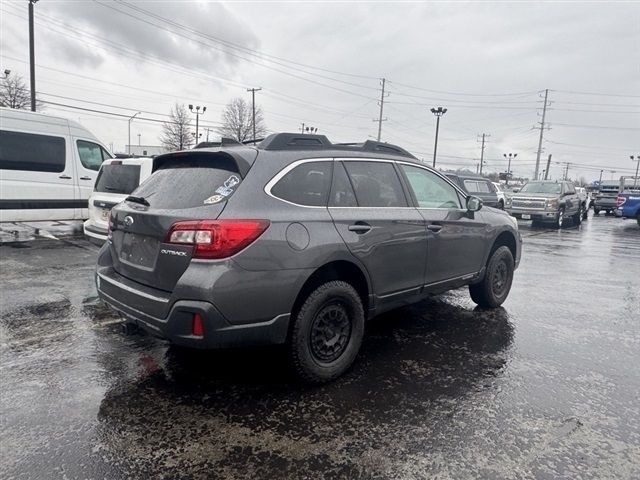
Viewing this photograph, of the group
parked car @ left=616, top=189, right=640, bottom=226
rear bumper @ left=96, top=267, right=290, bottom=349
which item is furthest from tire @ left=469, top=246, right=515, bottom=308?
parked car @ left=616, top=189, right=640, bottom=226

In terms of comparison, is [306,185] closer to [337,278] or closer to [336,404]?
[337,278]

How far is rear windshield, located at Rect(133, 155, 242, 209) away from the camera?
307cm

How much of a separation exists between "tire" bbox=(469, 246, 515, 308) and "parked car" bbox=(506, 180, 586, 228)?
1333 centimetres

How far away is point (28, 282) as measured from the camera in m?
6.07

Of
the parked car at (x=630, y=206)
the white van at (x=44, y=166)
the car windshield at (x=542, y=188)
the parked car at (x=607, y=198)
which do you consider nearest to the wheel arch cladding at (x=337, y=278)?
the white van at (x=44, y=166)

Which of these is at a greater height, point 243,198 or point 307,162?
point 307,162

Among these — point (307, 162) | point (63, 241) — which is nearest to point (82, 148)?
point (63, 241)

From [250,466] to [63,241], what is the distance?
886cm

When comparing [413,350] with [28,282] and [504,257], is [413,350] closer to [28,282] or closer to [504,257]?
[504,257]

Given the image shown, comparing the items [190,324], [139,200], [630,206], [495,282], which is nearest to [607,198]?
[630,206]

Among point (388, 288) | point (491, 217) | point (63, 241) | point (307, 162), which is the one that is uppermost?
point (307, 162)

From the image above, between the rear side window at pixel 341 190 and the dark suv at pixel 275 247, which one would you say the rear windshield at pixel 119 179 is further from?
Answer: the rear side window at pixel 341 190

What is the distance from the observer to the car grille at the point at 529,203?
17438 mm

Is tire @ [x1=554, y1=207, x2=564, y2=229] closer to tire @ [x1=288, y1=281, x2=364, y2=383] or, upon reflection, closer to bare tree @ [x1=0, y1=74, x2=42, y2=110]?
tire @ [x1=288, y1=281, x2=364, y2=383]
